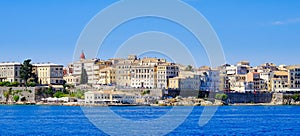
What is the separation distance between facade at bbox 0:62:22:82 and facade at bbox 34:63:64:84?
2552 millimetres

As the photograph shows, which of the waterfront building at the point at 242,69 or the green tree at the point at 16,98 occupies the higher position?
the waterfront building at the point at 242,69

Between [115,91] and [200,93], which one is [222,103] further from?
[115,91]

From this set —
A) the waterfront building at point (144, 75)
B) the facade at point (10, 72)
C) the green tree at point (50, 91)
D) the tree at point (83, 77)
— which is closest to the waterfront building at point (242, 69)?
the waterfront building at point (144, 75)

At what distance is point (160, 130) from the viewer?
34438 millimetres

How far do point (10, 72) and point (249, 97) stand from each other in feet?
84.8

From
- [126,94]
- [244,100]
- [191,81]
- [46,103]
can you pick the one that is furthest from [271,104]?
[46,103]

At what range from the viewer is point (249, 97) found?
3297 inches

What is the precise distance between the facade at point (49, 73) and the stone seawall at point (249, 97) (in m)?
20.0

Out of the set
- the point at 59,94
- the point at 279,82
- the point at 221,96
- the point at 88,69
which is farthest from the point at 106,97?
the point at 279,82

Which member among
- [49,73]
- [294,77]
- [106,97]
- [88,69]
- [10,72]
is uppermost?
[88,69]

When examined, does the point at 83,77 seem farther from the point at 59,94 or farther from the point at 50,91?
the point at 50,91

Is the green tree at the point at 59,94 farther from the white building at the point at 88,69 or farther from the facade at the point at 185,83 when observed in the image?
the white building at the point at 88,69

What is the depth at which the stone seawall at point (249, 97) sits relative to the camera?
82.6 m

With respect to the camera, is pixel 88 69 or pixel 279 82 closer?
pixel 279 82
